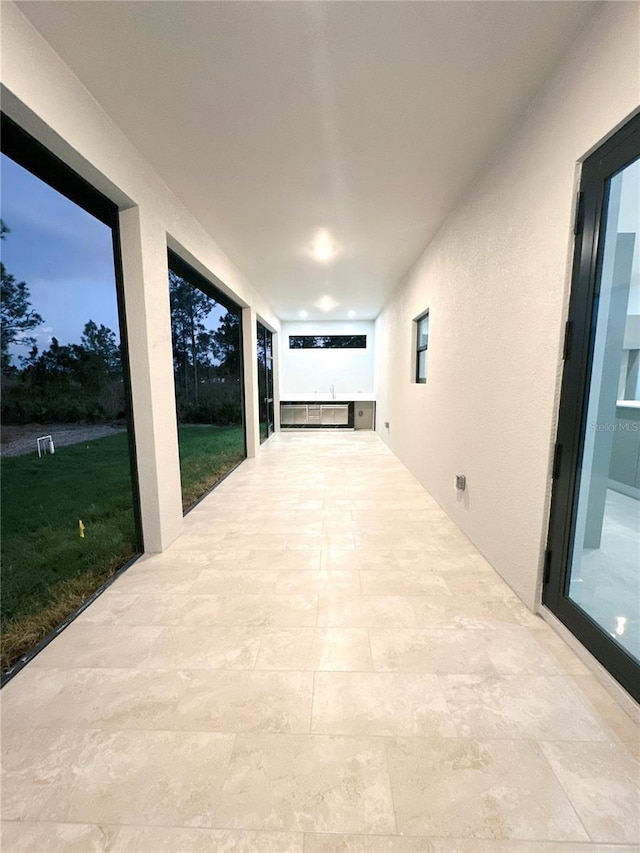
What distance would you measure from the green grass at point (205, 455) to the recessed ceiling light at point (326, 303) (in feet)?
9.58

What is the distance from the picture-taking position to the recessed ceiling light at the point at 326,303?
6168 millimetres

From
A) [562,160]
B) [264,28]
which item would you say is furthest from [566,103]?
[264,28]

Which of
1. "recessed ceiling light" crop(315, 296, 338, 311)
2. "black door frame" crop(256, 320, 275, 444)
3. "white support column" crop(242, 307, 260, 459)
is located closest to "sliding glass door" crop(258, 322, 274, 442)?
"black door frame" crop(256, 320, 275, 444)

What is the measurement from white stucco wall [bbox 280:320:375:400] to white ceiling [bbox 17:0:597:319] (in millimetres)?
5656

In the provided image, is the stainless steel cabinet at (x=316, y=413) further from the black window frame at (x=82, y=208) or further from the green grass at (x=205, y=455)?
the black window frame at (x=82, y=208)

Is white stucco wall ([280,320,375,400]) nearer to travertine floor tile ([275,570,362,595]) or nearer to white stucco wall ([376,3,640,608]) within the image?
white stucco wall ([376,3,640,608])

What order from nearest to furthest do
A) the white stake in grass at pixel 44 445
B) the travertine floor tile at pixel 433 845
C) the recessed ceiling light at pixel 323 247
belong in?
the travertine floor tile at pixel 433 845
the white stake in grass at pixel 44 445
the recessed ceiling light at pixel 323 247

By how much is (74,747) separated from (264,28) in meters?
2.93

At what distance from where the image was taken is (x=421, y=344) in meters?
4.47

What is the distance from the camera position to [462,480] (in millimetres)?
2725

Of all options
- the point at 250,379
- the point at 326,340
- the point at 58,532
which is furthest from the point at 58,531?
the point at 326,340

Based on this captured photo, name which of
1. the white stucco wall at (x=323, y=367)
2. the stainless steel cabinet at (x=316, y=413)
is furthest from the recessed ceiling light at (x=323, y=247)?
the stainless steel cabinet at (x=316, y=413)

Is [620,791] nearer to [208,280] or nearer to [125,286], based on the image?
[125,286]

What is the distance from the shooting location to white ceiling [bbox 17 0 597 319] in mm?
1356
